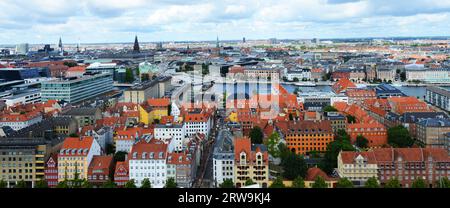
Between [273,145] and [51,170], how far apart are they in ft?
8.63

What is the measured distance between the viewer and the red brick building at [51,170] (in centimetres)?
536

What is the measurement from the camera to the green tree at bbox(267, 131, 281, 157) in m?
6.15

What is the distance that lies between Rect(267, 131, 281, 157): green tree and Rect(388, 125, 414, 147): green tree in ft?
5.41

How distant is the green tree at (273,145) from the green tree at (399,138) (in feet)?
5.41

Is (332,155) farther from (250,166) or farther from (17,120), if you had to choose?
(17,120)

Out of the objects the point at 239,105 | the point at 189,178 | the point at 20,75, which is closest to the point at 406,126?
the point at 239,105

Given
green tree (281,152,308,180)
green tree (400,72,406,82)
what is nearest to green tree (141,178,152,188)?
green tree (281,152,308,180)

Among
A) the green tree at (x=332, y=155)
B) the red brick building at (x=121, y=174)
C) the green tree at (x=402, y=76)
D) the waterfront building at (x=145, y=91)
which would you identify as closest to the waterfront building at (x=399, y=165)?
the green tree at (x=332, y=155)

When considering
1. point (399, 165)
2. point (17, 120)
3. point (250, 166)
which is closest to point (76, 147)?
point (250, 166)

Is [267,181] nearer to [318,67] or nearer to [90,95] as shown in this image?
[90,95]

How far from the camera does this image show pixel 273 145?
6.35m

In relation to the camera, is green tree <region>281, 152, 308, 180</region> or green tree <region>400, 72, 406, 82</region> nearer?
green tree <region>281, 152, 308, 180</region>

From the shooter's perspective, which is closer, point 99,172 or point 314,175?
point 314,175

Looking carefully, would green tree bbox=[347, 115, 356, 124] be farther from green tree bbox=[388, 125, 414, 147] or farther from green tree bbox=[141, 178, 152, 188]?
green tree bbox=[141, 178, 152, 188]
